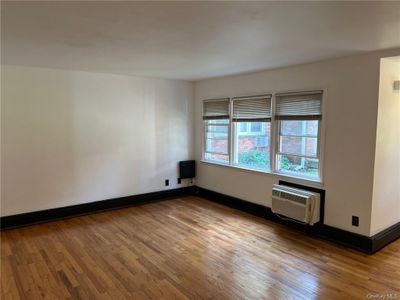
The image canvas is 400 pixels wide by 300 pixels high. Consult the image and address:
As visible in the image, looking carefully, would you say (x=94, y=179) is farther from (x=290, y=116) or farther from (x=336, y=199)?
(x=336, y=199)

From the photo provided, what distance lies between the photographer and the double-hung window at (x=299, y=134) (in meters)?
3.88

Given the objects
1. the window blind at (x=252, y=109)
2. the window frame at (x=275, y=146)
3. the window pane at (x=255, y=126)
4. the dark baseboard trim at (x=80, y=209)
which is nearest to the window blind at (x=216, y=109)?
the window frame at (x=275, y=146)

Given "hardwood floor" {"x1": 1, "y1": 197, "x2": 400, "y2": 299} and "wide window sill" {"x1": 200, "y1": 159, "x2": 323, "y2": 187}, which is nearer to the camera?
"hardwood floor" {"x1": 1, "y1": 197, "x2": 400, "y2": 299}

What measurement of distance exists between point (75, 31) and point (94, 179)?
9.30 ft

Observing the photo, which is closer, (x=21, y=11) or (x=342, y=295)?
(x=21, y=11)

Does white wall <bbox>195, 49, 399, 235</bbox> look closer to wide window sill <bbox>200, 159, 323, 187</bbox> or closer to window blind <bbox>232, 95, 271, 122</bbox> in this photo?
wide window sill <bbox>200, 159, 323, 187</bbox>

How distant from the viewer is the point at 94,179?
481 centimetres

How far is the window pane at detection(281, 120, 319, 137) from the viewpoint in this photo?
3.93 m

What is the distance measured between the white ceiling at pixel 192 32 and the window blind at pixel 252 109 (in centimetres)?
79

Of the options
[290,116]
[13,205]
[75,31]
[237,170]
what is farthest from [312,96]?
[13,205]

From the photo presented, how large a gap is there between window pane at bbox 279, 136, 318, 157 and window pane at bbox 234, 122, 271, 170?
0.30 meters

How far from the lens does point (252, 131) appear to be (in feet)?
16.1

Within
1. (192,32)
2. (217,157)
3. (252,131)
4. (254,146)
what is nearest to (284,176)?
(254,146)

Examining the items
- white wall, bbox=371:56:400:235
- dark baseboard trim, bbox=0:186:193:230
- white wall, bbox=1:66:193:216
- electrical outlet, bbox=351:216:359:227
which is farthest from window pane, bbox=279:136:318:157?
dark baseboard trim, bbox=0:186:193:230
